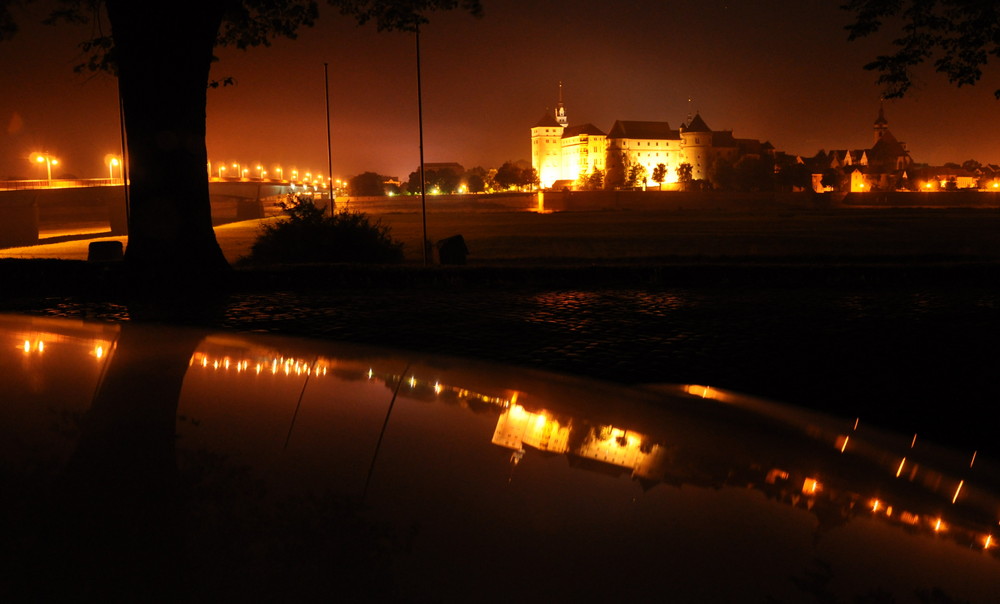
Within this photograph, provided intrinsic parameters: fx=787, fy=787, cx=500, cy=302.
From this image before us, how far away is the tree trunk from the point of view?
1317cm

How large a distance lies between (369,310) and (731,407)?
20.7 feet

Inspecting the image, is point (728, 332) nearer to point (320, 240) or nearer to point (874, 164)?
point (320, 240)

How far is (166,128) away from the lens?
13.6 metres

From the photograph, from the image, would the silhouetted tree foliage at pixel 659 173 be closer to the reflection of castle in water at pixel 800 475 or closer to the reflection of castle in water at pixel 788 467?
the reflection of castle in water at pixel 788 467

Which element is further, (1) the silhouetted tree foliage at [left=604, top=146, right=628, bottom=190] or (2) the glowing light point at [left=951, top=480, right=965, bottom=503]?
(1) the silhouetted tree foliage at [left=604, top=146, right=628, bottom=190]

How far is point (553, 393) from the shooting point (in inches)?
243

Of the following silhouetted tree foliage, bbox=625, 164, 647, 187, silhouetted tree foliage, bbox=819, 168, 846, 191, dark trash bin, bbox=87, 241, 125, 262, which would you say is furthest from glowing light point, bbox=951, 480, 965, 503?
silhouetted tree foliage, bbox=819, 168, 846, 191

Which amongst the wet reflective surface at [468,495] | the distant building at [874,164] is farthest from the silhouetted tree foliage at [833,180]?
the wet reflective surface at [468,495]

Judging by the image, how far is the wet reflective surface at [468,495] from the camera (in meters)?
2.96

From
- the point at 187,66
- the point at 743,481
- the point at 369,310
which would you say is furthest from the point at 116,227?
the point at 743,481

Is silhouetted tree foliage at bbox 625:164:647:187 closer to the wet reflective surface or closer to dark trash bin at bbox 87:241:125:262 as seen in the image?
dark trash bin at bbox 87:241:125:262

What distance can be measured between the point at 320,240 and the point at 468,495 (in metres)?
20.8

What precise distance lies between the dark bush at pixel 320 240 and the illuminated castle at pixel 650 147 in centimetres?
15312

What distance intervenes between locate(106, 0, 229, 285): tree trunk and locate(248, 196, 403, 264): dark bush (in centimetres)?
933
